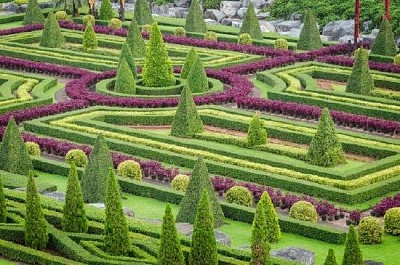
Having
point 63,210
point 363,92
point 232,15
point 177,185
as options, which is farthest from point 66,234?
point 232,15

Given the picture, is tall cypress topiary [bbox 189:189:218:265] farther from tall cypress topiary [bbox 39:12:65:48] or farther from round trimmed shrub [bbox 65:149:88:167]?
tall cypress topiary [bbox 39:12:65:48]

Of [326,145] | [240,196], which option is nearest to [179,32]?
[326,145]

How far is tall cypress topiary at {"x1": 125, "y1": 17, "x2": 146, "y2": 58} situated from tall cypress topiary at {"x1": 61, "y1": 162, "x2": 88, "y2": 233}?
959 inches

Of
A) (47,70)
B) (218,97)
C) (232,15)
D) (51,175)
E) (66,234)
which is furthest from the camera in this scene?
(232,15)

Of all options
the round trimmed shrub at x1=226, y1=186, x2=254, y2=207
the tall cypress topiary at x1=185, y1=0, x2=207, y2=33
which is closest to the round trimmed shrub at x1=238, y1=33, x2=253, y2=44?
the tall cypress topiary at x1=185, y1=0, x2=207, y2=33

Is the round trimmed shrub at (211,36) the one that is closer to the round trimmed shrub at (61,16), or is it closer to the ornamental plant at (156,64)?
the round trimmed shrub at (61,16)

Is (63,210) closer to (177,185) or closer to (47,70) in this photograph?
(177,185)

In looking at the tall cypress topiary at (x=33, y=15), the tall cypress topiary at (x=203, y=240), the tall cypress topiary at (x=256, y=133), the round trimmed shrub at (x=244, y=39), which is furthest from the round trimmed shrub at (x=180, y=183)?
the tall cypress topiary at (x=33, y=15)

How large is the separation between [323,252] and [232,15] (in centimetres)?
4036

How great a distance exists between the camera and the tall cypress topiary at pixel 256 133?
121 feet

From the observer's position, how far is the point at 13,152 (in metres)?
34.4

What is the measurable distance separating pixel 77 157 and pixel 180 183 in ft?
13.7

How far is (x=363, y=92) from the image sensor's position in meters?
45.4

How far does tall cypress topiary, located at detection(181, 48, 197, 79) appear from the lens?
4666cm
